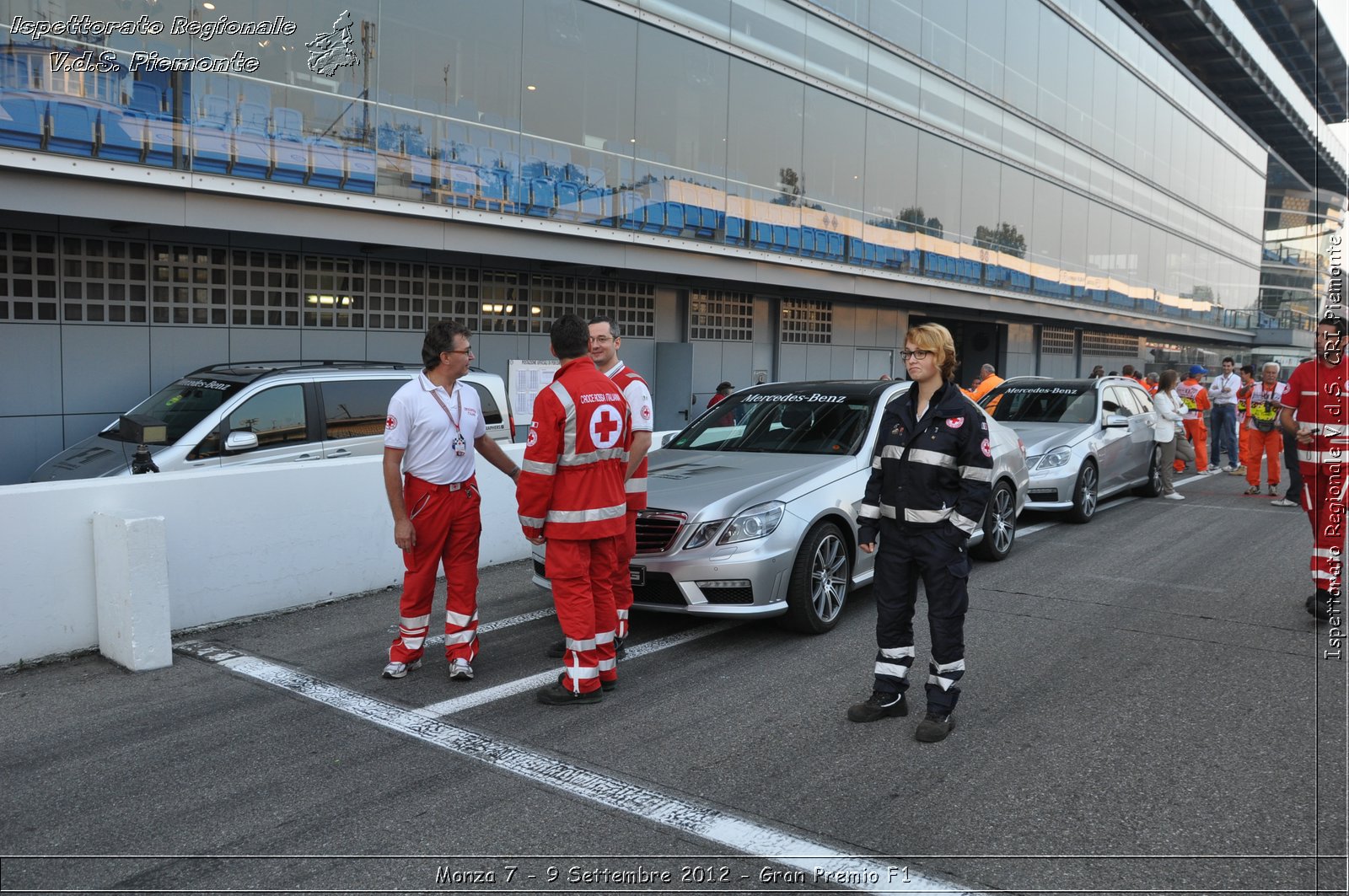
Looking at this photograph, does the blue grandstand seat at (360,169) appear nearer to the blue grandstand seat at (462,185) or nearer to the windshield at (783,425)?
the blue grandstand seat at (462,185)

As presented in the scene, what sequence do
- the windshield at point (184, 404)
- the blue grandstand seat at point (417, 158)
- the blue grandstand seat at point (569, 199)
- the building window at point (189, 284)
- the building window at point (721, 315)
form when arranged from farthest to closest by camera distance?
1. the building window at point (721, 315)
2. the blue grandstand seat at point (569, 199)
3. the blue grandstand seat at point (417, 158)
4. the building window at point (189, 284)
5. the windshield at point (184, 404)

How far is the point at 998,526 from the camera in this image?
28.6ft

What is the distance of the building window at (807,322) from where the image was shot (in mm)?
23016

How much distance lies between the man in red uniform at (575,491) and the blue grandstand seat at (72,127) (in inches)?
336

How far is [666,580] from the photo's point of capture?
Result: 5.99 metres

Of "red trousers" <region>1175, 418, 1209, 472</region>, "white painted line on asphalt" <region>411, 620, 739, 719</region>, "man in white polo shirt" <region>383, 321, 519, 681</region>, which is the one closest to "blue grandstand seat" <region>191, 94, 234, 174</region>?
"man in white polo shirt" <region>383, 321, 519, 681</region>

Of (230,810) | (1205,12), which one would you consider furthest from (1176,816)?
(1205,12)

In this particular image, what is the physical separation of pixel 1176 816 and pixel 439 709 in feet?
10.9

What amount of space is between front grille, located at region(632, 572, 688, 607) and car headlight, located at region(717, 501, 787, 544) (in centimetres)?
38

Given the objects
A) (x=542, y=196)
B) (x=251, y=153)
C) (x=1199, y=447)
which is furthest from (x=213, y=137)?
(x=1199, y=447)

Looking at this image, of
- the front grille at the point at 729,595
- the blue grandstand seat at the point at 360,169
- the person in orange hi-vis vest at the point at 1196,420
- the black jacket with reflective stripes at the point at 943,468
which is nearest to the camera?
the black jacket with reflective stripes at the point at 943,468

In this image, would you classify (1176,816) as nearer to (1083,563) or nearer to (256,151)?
(1083,563)

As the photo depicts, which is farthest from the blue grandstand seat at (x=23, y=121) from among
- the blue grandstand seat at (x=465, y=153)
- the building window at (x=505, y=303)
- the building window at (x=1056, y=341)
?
the building window at (x=1056, y=341)

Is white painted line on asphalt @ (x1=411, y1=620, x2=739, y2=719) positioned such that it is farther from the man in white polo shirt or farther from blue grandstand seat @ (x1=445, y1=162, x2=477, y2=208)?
blue grandstand seat @ (x1=445, y1=162, x2=477, y2=208)
